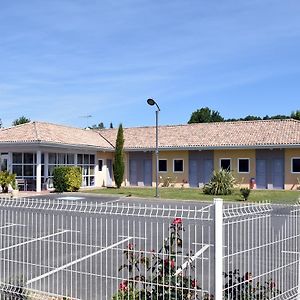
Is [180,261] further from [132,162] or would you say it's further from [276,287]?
[132,162]

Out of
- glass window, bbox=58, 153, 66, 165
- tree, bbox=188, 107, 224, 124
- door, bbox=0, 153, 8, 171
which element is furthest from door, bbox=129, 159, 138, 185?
tree, bbox=188, 107, 224, 124

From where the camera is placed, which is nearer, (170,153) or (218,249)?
(218,249)

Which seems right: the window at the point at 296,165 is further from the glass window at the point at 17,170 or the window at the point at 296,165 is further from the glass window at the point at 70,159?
the glass window at the point at 17,170

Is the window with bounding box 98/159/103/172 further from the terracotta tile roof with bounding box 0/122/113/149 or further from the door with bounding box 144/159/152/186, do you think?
the door with bounding box 144/159/152/186

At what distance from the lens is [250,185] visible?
108ft

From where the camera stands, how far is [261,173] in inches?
1286

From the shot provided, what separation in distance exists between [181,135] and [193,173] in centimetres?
362

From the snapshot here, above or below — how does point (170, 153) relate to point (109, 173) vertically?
above

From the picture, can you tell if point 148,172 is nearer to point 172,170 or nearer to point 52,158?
point 172,170

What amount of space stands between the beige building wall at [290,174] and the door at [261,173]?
1473 mm

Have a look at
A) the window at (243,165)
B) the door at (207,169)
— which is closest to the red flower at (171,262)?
the window at (243,165)

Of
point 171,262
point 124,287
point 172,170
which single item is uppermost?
point 172,170

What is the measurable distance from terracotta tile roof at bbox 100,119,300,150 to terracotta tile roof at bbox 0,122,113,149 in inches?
124

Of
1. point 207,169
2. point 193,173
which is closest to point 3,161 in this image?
point 193,173
